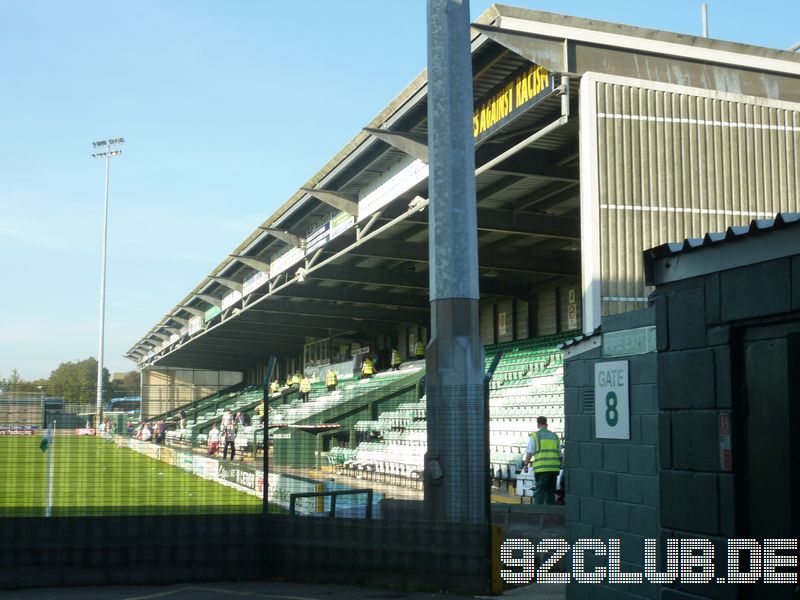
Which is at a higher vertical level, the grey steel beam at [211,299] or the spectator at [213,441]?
the grey steel beam at [211,299]

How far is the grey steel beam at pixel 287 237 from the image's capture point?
38013mm

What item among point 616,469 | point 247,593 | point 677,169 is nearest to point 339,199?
point 677,169

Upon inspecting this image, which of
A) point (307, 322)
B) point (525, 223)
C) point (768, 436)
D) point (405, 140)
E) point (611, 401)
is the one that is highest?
point (405, 140)

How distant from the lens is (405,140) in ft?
82.2

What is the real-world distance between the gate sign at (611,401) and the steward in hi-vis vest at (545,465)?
24.1 feet

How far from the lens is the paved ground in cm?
1020

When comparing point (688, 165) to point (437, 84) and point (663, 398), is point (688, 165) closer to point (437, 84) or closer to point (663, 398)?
point (437, 84)

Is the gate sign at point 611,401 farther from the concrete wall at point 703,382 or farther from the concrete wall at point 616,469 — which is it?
the concrete wall at point 703,382

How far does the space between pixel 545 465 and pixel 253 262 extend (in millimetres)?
29776

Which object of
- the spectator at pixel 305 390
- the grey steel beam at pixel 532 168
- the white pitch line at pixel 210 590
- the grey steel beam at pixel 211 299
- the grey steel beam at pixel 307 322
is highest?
the grey steel beam at pixel 211 299

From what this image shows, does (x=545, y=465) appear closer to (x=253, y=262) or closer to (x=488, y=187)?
(x=488, y=187)

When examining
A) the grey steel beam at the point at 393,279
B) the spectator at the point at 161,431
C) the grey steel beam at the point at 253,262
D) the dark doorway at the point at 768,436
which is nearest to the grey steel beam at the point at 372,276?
the grey steel beam at the point at 393,279

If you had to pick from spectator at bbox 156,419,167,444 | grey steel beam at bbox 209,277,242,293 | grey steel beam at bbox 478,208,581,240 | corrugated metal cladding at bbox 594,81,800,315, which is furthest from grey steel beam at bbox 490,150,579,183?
grey steel beam at bbox 209,277,242,293

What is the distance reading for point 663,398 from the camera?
23.1 feet
